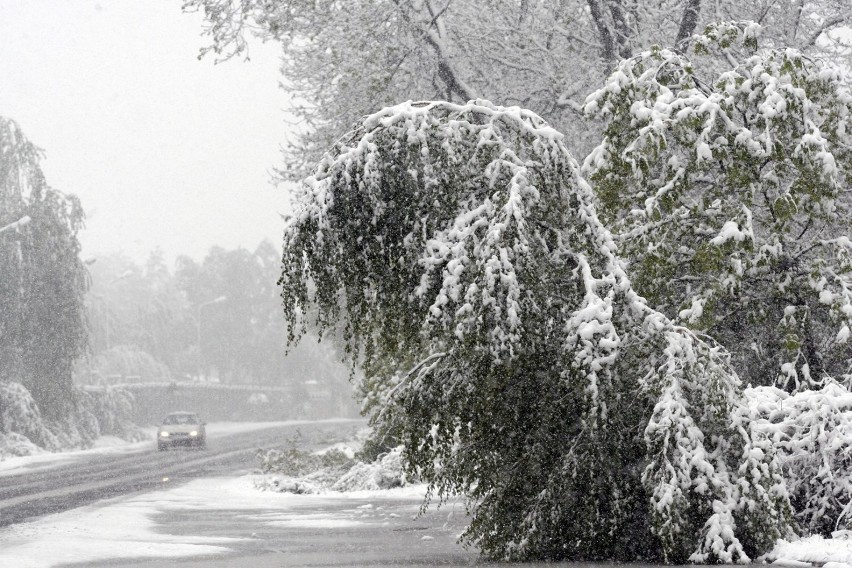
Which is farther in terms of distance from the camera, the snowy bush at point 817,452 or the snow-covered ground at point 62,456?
the snow-covered ground at point 62,456

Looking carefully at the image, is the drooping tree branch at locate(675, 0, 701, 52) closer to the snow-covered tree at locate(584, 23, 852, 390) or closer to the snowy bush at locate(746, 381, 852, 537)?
the snow-covered tree at locate(584, 23, 852, 390)

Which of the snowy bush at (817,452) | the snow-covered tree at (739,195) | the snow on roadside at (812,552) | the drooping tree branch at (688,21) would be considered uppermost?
the drooping tree branch at (688,21)

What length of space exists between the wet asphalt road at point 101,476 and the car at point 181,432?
57cm

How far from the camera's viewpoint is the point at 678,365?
8.88m

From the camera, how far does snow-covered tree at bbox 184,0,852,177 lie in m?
17.5

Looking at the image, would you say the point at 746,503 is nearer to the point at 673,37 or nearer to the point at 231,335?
the point at 673,37

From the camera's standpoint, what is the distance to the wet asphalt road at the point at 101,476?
56.4 ft

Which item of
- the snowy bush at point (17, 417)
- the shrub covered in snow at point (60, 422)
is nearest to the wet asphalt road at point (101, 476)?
the shrub covered in snow at point (60, 422)

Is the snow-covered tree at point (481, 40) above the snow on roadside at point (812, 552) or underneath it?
above

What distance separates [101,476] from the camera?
24312 millimetres

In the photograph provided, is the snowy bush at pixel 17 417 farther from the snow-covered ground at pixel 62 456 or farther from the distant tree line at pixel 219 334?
the distant tree line at pixel 219 334

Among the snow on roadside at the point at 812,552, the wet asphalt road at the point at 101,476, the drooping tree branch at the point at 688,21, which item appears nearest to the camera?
the snow on roadside at the point at 812,552

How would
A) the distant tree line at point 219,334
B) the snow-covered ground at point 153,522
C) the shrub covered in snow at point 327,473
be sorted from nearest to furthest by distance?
1. the snow-covered ground at point 153,522
2. the shrub covered in snow at point 327,473
3. the distant tree line at point 219,334

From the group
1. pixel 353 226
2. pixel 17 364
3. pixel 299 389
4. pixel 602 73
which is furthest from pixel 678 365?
pixel 299 389
